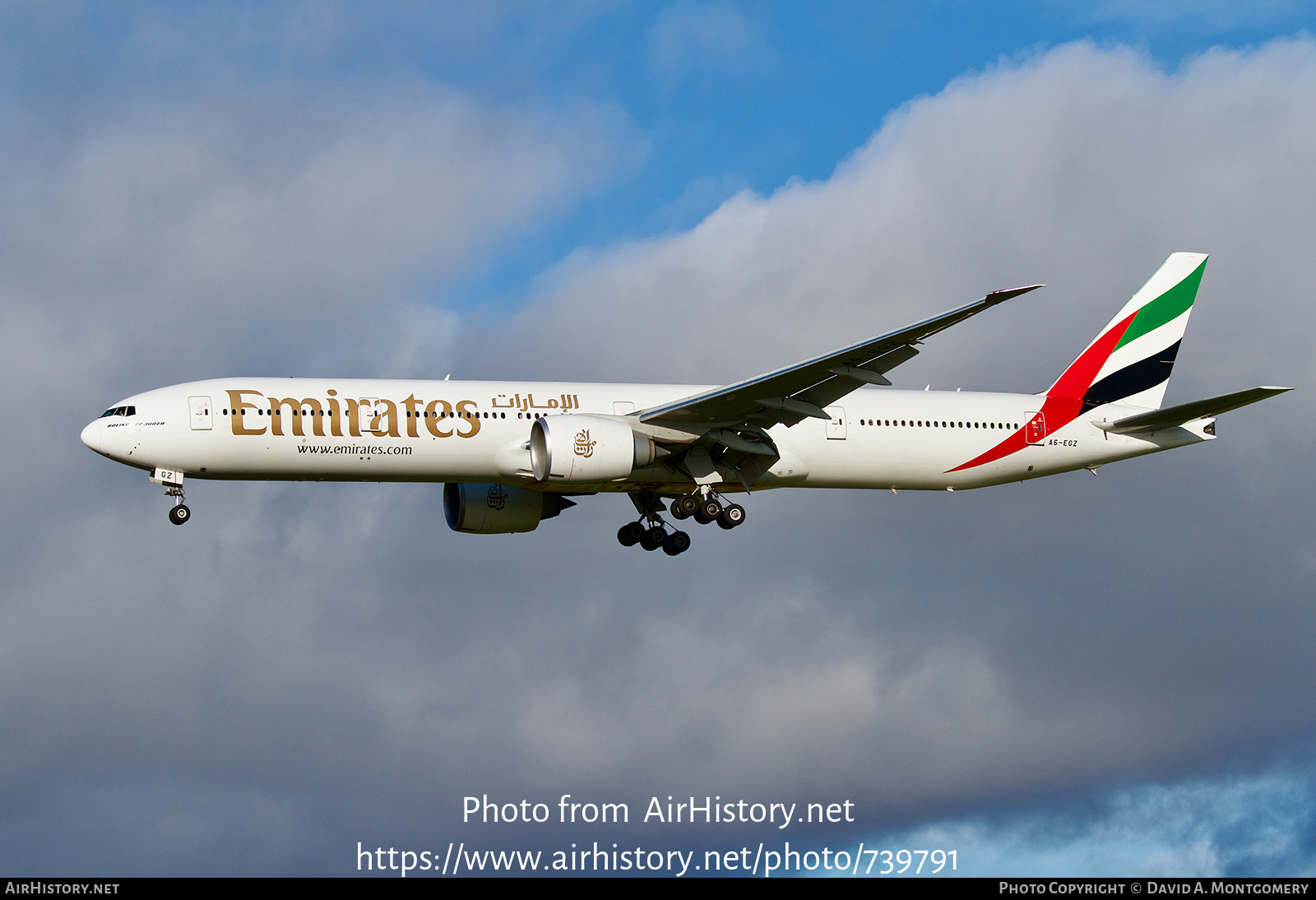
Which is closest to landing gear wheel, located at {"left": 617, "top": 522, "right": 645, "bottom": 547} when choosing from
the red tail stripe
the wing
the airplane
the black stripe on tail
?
the airplane

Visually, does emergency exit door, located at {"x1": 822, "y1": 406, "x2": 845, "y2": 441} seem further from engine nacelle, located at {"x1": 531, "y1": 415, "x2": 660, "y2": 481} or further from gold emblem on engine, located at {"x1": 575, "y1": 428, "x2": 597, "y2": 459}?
gold emblem on engine, located at {"x1": 575, "y1": 428, "x2": 597, "y2": 459}

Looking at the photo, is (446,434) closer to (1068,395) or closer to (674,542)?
(674,542)

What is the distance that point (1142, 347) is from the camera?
4653 cm

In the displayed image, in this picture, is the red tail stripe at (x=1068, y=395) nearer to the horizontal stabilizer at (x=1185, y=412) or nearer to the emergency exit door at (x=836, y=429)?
the horizontal stabilizer at (x=1185, y=412)

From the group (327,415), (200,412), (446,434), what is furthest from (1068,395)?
(200,412)

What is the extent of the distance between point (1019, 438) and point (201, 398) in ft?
73.9

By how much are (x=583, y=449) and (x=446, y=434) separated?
12.2 feet

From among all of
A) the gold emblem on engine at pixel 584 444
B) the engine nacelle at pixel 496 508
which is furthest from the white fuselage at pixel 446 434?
the engine nacelle at pixel 496 508

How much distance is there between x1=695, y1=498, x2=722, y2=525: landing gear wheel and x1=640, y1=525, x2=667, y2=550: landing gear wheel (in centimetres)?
269

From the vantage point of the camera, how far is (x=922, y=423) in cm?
4338

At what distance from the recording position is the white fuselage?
38875 mm

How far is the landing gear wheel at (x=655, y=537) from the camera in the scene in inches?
1758

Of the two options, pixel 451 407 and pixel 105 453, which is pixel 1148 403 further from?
pixel 105 453
